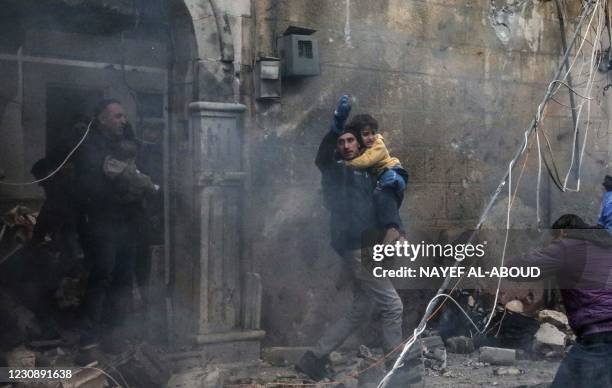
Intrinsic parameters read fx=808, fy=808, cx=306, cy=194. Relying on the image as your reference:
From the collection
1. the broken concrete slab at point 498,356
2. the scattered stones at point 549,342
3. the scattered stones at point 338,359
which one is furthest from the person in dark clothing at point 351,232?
the scattered stones at point 549,342

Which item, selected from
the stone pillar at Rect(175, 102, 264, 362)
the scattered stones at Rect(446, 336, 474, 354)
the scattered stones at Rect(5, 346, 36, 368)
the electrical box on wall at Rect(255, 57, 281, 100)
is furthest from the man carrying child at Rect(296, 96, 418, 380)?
the scattered stones at Rect(5, 346, 36, 368)

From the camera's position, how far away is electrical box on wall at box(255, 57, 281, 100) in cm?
695

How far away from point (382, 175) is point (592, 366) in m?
2.20

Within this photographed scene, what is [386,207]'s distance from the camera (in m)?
6.30

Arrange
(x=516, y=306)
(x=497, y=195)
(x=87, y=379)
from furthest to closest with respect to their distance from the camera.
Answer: (x=516, y=306) < (x=497, y=195) < (x=87, y=379)

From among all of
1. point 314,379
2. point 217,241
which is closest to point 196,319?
point 217,241

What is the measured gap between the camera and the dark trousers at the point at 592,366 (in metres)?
4.98

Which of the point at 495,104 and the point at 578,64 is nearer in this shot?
the point at 495,104

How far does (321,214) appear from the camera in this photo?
7.44 meters

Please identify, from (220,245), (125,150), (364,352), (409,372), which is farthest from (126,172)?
(409,372)

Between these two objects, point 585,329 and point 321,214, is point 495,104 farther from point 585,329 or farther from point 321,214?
point 585,329

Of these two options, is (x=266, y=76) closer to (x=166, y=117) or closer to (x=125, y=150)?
(x=166, y=117)

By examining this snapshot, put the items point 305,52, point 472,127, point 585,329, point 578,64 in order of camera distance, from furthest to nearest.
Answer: point 578,64, point 472,127, point 305,52, point 585,329

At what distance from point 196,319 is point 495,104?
4.02 m
